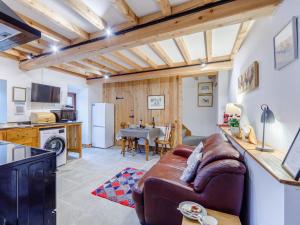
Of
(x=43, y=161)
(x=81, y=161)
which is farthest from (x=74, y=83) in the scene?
(x=43, y=161)

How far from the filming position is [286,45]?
130cm

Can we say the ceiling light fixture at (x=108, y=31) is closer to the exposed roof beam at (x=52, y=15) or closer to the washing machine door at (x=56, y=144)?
the exposed roof beam at (x=52, y=15)

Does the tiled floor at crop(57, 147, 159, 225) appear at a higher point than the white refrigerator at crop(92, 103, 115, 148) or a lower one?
lower

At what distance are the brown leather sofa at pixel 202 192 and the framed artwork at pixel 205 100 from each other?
5408 millimetres

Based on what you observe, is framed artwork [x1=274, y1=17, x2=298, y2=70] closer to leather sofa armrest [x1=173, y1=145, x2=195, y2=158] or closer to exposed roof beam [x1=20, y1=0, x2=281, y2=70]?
exposed roof beam [x1=20, y1=0, x2=281, y2=70]

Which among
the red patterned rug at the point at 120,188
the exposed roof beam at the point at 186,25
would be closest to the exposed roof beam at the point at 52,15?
the exposed roof beam at the point at 186,25

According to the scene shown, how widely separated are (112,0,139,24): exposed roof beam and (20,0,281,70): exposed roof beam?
14 centimetres

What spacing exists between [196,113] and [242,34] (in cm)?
457

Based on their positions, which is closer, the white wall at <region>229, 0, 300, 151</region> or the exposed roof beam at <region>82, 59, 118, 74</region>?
the white wall at <region>229, 0, 300, 151</region>

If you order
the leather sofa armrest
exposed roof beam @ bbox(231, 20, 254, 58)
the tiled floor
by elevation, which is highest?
exposed roof beam @ bbox(231, 20, 254, 58)

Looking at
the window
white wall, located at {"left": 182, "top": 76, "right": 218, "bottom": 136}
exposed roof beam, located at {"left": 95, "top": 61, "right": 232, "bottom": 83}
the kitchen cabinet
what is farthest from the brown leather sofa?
white wall, located at {"left": 182, "top": 76, "right": 218, "bottom": 136}

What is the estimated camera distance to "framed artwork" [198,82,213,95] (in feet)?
22.0

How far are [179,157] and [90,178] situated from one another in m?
1.77

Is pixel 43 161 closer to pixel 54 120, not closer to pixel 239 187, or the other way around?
pixel 239 187
